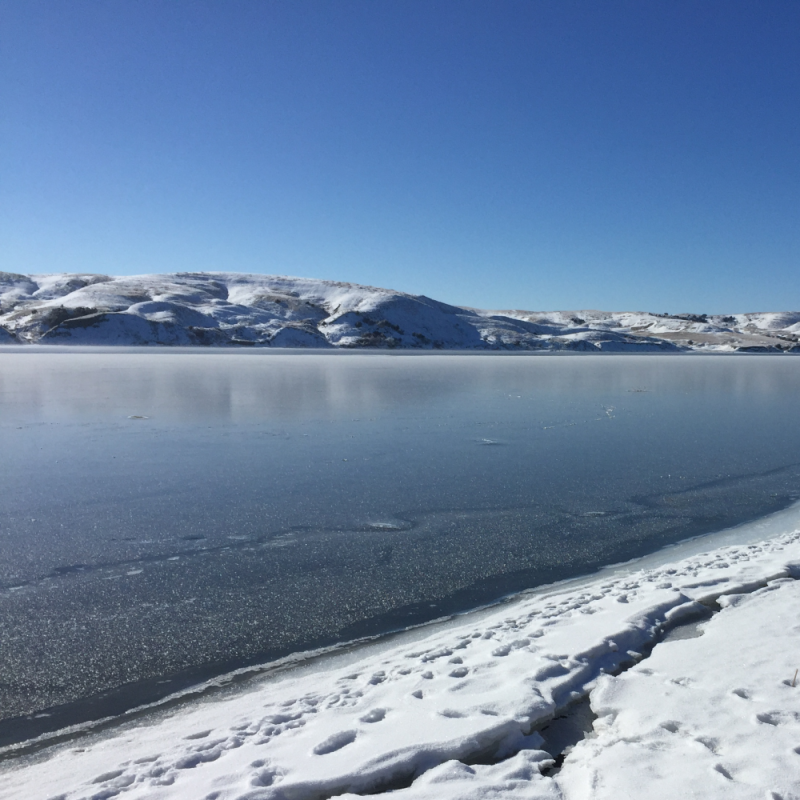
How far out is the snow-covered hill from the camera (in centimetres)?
10788

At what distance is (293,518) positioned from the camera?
9.04m

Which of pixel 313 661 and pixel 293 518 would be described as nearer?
pixel 313 661

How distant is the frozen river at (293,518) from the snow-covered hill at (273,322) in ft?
311

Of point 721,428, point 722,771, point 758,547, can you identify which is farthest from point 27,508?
point 721,428

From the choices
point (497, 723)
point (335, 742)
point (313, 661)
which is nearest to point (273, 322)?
point (313, 661)

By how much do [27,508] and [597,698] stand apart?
818 centimetres

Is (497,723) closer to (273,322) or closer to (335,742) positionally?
(335,742)

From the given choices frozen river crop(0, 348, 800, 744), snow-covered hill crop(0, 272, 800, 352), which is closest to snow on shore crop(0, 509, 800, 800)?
frozen river crop(0, 348, 800, 744)

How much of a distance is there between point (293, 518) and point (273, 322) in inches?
4652

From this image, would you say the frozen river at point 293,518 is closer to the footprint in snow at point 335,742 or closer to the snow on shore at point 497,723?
the snow on shore at point 497,723

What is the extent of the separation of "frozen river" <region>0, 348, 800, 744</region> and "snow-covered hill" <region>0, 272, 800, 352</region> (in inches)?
3730

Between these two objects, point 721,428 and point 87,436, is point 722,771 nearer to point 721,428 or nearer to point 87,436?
point 87,436

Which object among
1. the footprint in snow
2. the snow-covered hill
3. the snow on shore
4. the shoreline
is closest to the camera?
the snow on shore

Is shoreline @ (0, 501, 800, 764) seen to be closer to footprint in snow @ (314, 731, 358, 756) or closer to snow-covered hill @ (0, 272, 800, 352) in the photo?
footprint in snow @ (314, 731, 358, 756)
